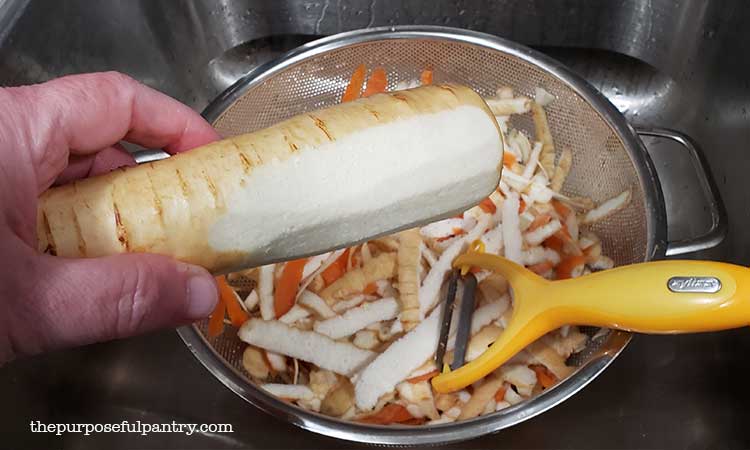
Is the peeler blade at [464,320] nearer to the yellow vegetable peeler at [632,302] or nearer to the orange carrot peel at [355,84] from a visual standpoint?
the yellow vegetable peeler at [632,302]

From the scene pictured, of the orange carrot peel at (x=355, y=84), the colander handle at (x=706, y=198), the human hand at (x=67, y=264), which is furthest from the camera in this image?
the orange carrot peel at (x=355, y=84)

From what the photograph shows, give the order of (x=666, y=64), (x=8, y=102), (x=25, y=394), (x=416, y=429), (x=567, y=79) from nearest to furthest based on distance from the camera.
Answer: (x=8, y=102) → (x=416, y=429) → (x=25, y=394) → (x=567, y=79) → (x=666, y=64)

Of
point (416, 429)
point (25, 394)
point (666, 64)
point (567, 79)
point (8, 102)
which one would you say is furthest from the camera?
point (666, 64)

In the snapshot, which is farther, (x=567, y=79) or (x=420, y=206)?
(x=567, y=79)

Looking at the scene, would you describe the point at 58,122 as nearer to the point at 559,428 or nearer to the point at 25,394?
the point at 25,394

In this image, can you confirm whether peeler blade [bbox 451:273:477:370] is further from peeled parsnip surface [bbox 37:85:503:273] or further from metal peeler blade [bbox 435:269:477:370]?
peeled parsnip surface [bbox 37:85:503:273]

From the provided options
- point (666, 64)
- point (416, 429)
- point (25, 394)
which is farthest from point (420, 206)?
point (666, 64)

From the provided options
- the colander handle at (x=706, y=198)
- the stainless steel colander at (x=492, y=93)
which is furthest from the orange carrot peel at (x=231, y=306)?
the colander handle at (x=706, y=198)
